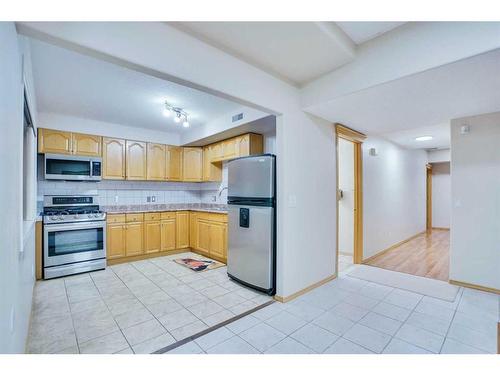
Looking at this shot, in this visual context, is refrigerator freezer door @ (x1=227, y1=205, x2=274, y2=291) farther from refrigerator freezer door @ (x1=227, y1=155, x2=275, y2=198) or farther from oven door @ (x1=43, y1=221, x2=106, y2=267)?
oven door @ (x1=43, y1=221, x2=106, y2=267)

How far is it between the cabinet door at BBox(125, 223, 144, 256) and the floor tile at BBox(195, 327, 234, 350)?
8.92ft

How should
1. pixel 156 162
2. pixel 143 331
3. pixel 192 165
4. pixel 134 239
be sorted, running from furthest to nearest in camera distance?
pixel 192 165
pixel 156 162
pixel 134 239
pixel 143 331

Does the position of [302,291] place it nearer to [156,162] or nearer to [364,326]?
[364,326]

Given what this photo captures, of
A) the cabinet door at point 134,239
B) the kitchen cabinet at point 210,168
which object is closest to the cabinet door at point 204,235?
the kitchen cabinet at point 210,168

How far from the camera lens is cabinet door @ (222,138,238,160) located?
4156 mm

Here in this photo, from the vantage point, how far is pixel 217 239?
418 cm

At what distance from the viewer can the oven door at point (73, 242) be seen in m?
3.46

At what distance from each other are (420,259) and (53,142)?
626 centimetres

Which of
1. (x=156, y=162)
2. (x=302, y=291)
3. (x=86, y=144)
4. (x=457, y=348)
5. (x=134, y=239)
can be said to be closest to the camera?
(x=457, y=348)

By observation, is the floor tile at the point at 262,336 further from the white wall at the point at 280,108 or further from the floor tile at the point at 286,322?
the white wall at the point at 280,108

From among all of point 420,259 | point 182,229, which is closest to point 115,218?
point 182,229

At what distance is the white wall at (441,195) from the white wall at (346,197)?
4.73 m
